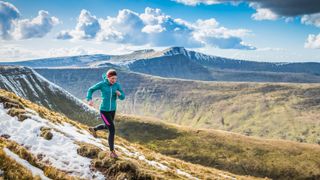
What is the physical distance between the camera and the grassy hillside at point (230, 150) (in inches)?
4688

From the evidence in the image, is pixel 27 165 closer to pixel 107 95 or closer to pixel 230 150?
pixel 107 95

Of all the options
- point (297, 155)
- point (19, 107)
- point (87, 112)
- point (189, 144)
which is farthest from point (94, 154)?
point (87, 112)

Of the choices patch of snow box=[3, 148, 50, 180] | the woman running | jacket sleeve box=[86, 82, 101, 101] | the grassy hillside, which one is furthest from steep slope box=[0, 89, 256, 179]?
the grassy hillside

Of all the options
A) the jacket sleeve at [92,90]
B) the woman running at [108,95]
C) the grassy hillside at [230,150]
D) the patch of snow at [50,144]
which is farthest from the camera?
the grassy hillside at [230,150]

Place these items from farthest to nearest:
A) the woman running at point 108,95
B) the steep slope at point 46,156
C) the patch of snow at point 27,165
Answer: the woman running at point 108,95 < the steep slope at point 46,156 < the patch of snow at point 27,165

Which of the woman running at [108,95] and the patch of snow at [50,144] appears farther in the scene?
the woman running at [108,95]

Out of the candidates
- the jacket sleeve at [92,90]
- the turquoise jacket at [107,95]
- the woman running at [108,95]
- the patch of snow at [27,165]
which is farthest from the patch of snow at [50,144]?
the jacket sleeve at [92,90]

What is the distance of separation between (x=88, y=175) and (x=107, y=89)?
4.73m

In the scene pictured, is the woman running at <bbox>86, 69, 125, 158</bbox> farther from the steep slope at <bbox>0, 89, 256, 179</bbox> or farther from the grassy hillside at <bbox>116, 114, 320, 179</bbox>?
the grassy hillside at <bbox>116, 114, 320, 179</bbox>

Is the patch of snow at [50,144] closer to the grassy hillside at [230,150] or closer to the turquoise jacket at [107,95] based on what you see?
the turquoise jacket at [107,95]

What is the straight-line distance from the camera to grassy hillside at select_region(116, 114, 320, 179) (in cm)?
11906

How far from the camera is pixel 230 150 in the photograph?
130500 millimetres

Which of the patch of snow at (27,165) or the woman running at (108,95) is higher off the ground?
the woman running at (108,95)

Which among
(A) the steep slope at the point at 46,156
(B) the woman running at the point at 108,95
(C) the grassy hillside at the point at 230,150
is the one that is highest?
(B) the woman running at the point at 108,95
